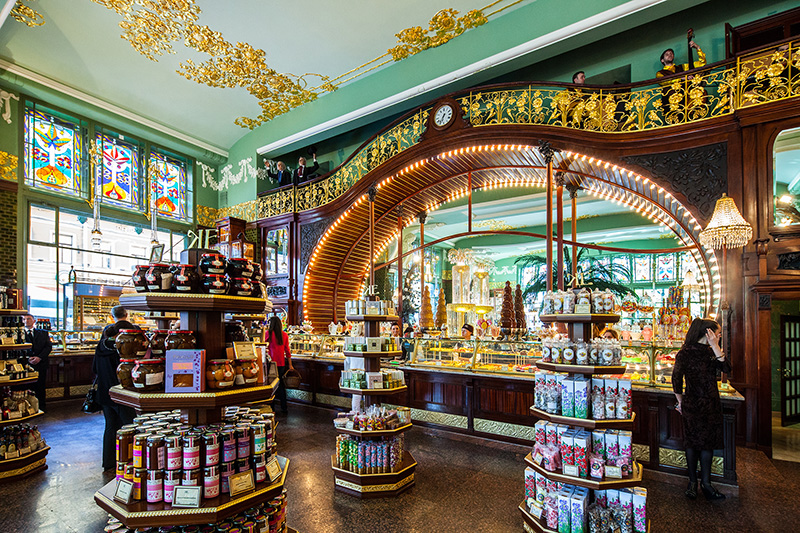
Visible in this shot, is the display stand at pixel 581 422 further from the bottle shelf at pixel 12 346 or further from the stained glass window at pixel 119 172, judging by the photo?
the stained glass window at pixel 119 172

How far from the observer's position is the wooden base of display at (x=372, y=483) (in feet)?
12.6

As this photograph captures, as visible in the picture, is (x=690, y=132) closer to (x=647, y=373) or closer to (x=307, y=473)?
(x=647, y=373)

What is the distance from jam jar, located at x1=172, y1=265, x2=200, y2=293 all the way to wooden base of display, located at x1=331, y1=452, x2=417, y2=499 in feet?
8.17

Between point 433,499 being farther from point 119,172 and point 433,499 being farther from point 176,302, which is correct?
point 119,172

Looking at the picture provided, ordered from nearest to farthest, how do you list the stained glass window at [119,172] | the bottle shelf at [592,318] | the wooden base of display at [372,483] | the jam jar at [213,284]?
the jam jar at [213,284]
the bottle shelf at [592,318]
the wooden base of display at [372,483]
the stained glass window at [119,172]

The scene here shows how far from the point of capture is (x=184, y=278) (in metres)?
2.30

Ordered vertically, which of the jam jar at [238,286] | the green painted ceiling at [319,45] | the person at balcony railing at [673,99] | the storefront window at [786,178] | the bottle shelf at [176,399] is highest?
the green painted ceiling at [319,45]

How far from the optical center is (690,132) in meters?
5.84

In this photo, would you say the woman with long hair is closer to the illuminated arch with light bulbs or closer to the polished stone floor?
the polished stone floor

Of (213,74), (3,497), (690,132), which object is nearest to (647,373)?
(690,132)

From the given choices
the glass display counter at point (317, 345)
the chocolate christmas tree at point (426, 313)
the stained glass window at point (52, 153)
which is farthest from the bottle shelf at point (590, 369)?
the stained glass window at point (52, 153)

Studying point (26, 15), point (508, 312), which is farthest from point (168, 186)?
point (508, 312)

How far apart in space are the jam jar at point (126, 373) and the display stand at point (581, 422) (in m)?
2.69

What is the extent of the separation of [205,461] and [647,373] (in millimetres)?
4491
